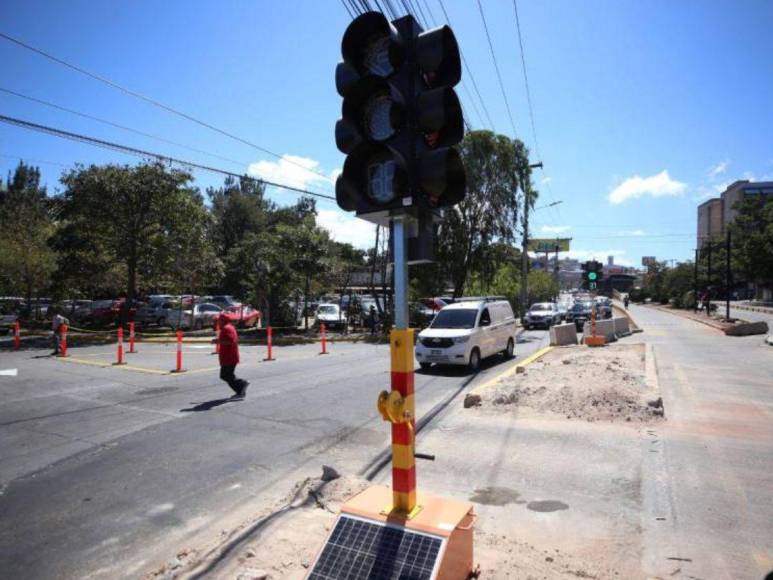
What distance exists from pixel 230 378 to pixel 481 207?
69.5 ft

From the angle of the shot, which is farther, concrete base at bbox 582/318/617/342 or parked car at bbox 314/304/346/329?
parked car at bbox 314/304/346/329

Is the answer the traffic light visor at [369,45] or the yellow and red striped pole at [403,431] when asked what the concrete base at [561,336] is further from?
the traffic light visor at [369,45]

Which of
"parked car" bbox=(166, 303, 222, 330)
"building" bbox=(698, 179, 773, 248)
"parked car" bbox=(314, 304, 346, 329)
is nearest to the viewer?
"parked car" bbox=(166, 303, 222, 330)

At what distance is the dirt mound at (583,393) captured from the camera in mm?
8320

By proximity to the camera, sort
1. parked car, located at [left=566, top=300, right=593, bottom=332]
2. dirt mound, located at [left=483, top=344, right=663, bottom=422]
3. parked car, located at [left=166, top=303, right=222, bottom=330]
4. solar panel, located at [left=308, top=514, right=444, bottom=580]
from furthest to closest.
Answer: parked car, located at [left=566, top=300, right=593, bottom=332] → parked car, located at [left=166, top=303, right=222, bottom=330] → dirt mound, located at [left=483, top=344, right=663, bottom=422] → solar panel, located at [left=308, top=514, right=444, bottom=580]

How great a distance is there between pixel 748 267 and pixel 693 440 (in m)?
71.0

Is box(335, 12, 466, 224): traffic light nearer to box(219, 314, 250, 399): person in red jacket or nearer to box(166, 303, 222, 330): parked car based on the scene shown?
box(219, 314, 250, 399): person in red jacket

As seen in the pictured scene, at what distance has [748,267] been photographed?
65250 mm

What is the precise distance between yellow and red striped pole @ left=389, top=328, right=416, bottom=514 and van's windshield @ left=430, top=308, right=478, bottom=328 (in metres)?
12.0

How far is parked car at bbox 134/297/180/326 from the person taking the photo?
31047 millimetres

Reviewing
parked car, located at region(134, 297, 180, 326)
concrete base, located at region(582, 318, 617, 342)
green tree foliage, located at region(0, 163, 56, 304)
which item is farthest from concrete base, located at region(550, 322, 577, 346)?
green tree foliage, located at region(0, 163, 56, 304)

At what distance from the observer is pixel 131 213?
23906 mm

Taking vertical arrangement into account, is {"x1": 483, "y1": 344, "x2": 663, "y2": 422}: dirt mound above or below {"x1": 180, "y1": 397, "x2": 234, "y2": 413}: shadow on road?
above

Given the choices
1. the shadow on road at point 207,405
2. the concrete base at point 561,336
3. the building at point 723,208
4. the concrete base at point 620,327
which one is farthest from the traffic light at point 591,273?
the building at point 723,208
